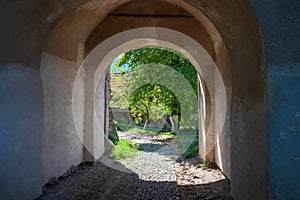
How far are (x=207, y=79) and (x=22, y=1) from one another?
181 inches

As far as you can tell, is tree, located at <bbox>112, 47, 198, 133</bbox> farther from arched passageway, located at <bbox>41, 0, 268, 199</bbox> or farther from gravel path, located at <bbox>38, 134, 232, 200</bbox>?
gravel path, located at <bbox>38, 134, 232, 200</bbox>

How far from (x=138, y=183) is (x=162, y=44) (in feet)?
12.1

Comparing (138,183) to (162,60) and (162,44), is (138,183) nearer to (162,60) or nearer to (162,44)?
(162,44)

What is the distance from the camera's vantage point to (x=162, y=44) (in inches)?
326

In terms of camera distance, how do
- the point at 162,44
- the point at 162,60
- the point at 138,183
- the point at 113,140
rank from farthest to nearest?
the point at 162,60 < the point at 113,140 < the point at 162,44 < the point at 138,183

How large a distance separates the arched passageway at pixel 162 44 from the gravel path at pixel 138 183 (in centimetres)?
30

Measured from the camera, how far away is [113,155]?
943cm

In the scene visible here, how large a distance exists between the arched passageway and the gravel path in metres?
0.30

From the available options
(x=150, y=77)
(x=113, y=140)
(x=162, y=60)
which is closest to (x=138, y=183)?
(x=113, y=140)

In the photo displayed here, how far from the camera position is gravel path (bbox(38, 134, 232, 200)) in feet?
16.8

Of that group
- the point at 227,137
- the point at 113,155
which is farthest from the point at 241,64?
the point at 113,155

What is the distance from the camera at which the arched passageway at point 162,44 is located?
3.59 metres

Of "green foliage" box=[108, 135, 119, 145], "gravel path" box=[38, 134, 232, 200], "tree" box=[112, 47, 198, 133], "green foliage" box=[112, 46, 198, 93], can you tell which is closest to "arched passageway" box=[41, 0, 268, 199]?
"gravel path" box=[38, 134, 232, 200]

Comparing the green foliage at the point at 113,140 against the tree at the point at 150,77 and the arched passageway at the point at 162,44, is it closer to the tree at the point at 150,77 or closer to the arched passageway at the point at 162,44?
the arched passageway at the point at 162,44
